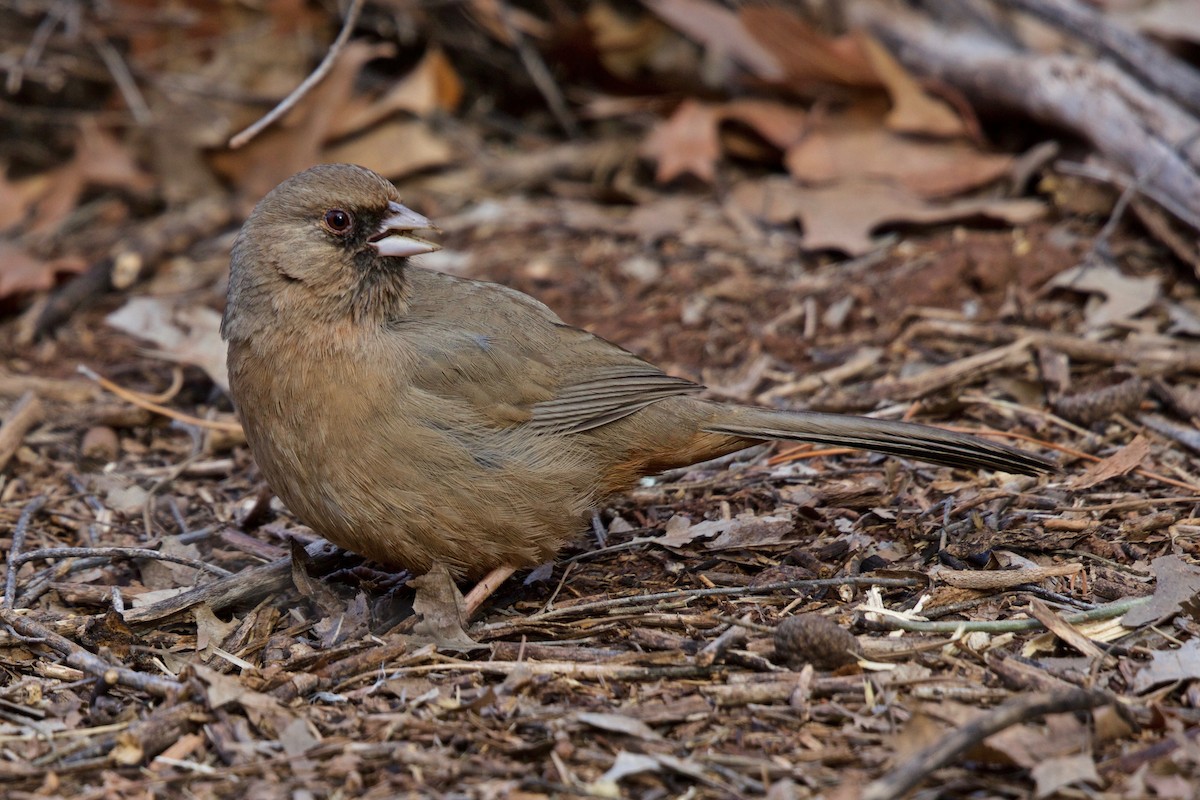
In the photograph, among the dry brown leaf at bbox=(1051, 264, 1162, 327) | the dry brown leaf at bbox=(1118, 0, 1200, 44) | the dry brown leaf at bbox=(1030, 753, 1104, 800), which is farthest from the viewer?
the dry brown leaf at bbox=(1118, 0, 1200, 44)

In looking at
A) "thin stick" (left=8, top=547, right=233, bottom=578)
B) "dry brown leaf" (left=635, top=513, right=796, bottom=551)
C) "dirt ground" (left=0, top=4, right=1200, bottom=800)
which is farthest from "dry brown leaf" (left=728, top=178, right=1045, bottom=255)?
"thin stick" (left=8, top=547, right=233, bottom=578)

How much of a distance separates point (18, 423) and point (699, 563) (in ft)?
9.04

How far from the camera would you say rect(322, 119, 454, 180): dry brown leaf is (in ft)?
23.2

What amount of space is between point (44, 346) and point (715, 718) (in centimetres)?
418

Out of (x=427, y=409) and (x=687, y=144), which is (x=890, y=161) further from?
(x=427, y=409)

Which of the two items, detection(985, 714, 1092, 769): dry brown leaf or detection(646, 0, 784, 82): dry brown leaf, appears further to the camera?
detection(646, 0, 784, 82): dry brown leaf

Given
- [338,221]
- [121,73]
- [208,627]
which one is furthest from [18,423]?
[121,73]

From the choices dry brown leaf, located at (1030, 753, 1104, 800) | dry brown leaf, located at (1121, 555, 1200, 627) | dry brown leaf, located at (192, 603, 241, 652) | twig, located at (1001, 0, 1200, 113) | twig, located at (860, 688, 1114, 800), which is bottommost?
dry brown leaf, located at (192, 603, 241, 652)

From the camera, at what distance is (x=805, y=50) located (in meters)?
6.69

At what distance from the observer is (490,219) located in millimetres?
7012

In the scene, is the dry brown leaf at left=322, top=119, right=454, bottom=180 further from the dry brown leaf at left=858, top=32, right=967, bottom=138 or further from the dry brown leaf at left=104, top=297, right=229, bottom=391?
the dry brown leaf at left=858, top=32, right=967, bottom=138

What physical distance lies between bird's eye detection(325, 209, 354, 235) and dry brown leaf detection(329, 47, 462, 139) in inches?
120

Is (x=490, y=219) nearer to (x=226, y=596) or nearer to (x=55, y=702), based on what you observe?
(x=226, y=596)

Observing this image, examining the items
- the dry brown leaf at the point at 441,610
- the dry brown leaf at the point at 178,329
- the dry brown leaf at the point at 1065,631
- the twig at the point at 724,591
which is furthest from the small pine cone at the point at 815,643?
the dry brown leaf at the point at 178,329
